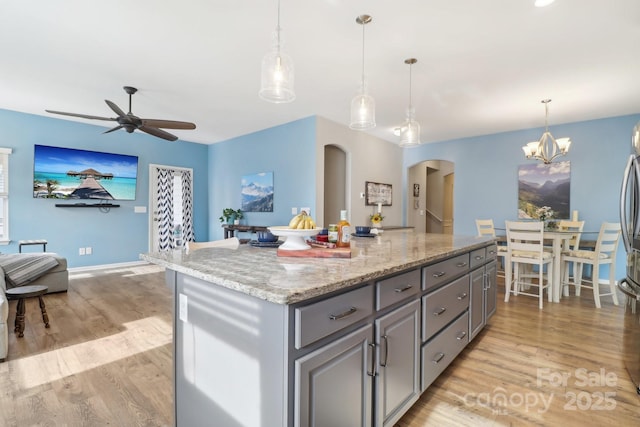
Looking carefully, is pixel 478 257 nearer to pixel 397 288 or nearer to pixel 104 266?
pixel 397 288

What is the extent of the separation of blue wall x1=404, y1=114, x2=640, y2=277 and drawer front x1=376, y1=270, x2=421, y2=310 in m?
5.04

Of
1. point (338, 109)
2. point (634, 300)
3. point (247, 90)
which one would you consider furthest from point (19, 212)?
point (634, 300)

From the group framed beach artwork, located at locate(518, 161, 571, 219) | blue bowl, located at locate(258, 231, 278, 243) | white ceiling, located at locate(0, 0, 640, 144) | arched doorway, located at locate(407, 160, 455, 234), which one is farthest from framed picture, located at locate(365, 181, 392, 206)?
blue bowl, located at locate(258, 231, 278, 243)

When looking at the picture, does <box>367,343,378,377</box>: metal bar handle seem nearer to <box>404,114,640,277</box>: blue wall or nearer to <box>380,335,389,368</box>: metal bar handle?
<box>380,335,389,368</box>: metal bar handle

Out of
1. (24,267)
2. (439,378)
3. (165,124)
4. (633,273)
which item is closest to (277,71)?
(439,378)

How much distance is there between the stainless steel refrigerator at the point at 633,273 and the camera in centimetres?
201

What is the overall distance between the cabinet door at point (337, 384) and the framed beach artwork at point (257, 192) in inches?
179

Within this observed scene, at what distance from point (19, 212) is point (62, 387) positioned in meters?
4.33

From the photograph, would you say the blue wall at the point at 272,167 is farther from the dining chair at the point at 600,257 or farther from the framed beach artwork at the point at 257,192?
the dining chair at the point at 600,257

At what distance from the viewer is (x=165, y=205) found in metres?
6.49

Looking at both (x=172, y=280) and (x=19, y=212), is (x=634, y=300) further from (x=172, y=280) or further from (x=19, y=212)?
(x=19, y=212)

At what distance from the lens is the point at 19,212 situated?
4.89m

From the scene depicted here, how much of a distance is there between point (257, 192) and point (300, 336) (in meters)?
5.08

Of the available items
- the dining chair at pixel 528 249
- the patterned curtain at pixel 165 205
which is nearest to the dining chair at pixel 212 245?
the dining chair at pixel 528 249
